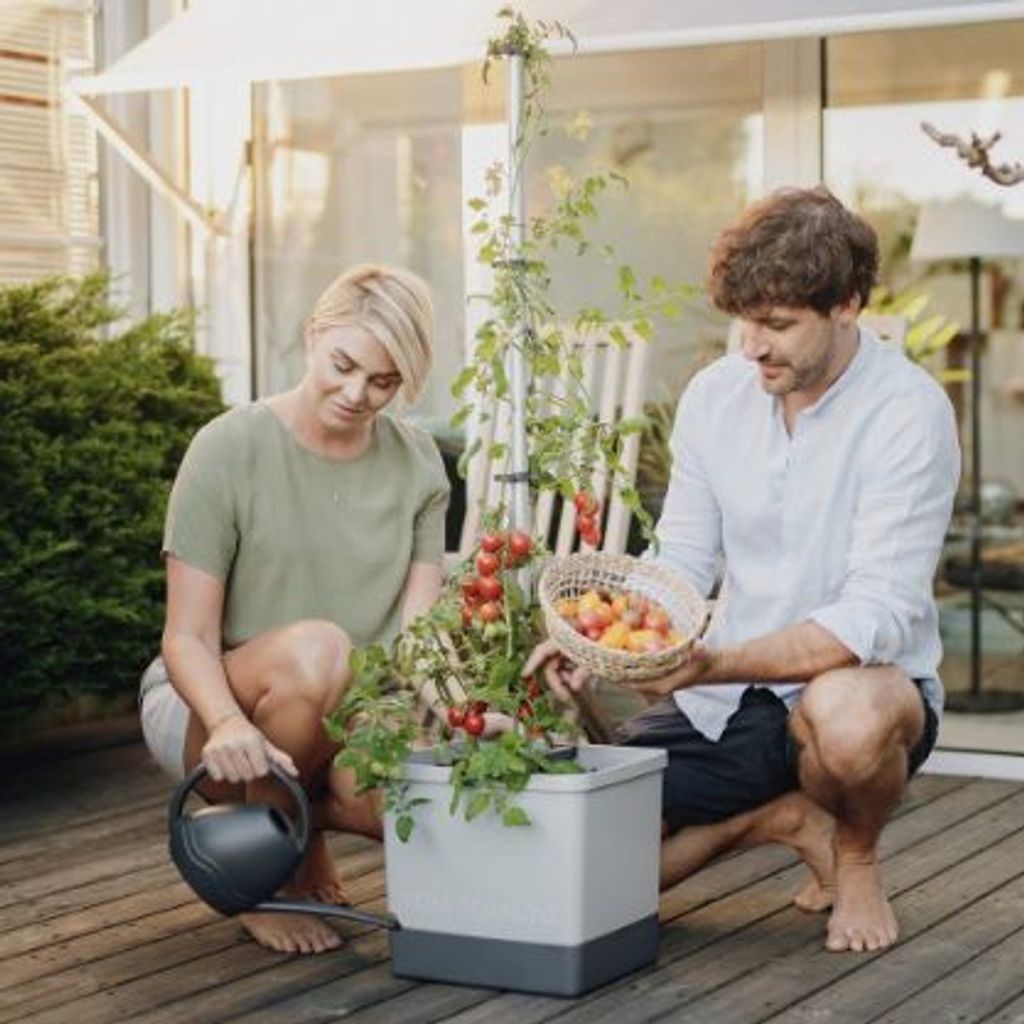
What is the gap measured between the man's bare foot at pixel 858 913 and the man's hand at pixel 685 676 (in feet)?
1.52

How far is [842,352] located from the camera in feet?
10.4

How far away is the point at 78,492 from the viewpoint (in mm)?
4445

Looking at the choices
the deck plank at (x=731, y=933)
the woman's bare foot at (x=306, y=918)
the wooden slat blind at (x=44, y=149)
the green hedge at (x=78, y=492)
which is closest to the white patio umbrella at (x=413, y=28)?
the wooden slat blind at (x=44, y=149)

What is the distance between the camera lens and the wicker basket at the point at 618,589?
276 centimetres

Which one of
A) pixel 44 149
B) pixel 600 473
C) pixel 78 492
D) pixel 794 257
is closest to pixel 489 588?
pixel 794 257

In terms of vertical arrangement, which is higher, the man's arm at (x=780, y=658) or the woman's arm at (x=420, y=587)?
the woman's arm at (x=420, y=587)

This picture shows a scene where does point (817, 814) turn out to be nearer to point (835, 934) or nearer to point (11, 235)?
point (835, 934)

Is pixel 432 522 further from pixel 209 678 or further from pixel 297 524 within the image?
pixel 209 678

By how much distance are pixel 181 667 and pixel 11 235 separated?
230 cm

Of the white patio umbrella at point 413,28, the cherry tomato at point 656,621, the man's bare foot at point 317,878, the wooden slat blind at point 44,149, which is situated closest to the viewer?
the cherry tomato at point 656,621

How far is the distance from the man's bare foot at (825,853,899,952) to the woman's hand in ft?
2.62

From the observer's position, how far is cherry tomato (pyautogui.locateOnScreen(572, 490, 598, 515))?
115 inches

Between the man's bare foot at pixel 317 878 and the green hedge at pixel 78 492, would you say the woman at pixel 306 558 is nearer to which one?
the man's bare foot at pixel 317 878

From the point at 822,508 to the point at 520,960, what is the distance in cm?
75
